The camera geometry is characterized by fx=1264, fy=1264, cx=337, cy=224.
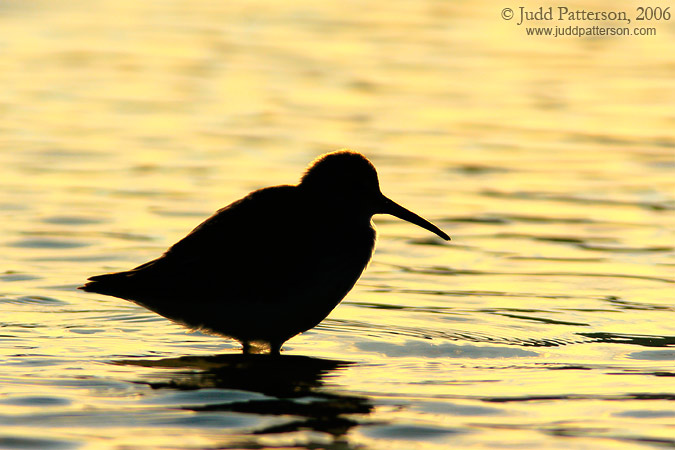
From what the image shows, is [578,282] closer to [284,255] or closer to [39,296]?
[284,255]

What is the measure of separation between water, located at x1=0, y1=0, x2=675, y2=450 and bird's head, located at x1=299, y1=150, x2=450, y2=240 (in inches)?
38.1

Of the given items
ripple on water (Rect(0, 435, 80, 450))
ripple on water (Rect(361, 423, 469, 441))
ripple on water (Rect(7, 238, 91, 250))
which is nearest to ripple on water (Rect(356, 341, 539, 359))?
ripple on water (Rect(361, 423, 469, 441))

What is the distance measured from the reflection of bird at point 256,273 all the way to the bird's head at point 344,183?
0.95 feet

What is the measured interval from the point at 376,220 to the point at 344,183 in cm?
447

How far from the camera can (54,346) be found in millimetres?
9023

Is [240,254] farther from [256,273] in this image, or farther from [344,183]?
[344,183]

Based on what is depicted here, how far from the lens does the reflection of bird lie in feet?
29.1

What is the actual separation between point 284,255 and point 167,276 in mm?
844

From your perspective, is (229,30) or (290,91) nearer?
(290,91)

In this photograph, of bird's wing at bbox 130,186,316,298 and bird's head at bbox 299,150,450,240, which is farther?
bird's head at bbox 299,150,450,240

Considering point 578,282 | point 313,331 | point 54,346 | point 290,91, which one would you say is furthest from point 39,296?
point 290,91

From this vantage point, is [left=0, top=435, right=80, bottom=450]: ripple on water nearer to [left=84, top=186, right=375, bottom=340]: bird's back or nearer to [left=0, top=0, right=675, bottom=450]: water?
[left=0, top=0, right=675, bottom=450]: water

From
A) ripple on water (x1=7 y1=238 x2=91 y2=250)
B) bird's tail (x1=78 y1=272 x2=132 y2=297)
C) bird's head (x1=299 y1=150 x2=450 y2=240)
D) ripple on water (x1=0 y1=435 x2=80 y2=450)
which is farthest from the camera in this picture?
ripple on water (x1=7 y1=238 x2=91 y2=250)

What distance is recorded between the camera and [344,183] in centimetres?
970
